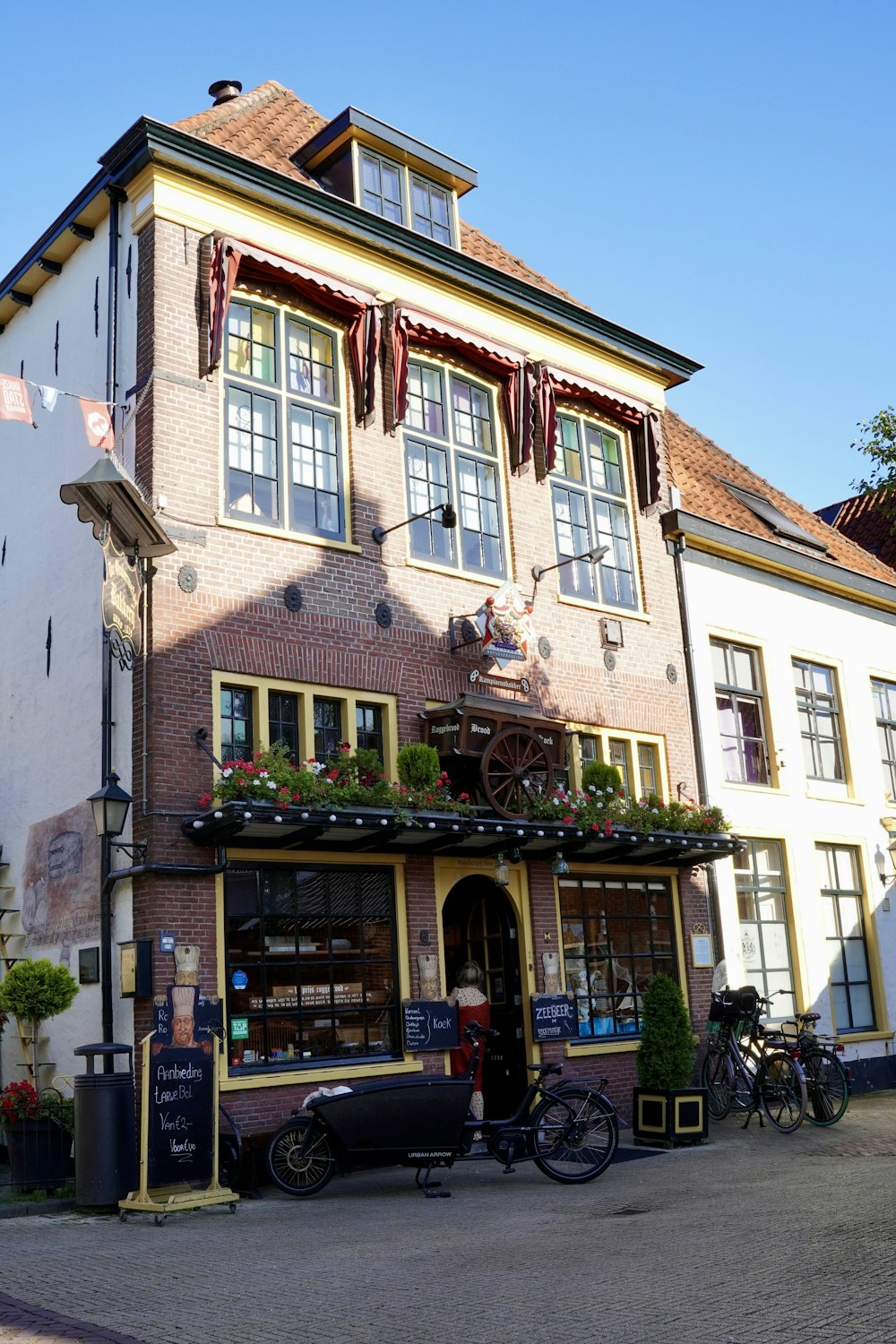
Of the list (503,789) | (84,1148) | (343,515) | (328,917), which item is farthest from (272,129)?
(84,1148)

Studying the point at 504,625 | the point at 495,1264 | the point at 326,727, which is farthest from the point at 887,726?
the point at 495,1264

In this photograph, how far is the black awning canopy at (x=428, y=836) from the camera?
11031mm

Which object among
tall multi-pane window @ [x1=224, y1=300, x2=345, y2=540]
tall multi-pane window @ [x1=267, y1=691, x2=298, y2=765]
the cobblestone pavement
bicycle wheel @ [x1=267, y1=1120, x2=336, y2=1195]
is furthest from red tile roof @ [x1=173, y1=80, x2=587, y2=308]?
the cobblestone pavement

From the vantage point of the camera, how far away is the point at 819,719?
1936 centimetres

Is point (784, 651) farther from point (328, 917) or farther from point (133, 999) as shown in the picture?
point (133, 999)

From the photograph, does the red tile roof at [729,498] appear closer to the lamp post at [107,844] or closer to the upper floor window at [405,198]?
the upper floor window at [405,198]

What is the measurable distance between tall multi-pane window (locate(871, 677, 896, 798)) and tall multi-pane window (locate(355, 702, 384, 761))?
34.0ft

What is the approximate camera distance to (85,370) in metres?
13.7

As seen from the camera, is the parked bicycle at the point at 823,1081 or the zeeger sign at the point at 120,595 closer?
the zeeger sign at the point at 120,595

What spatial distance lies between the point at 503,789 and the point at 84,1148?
5.42 m

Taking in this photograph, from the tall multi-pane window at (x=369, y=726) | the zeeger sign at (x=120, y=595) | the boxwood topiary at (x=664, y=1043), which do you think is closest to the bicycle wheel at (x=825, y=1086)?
the boxwood topiary at (x=664, y=1043)

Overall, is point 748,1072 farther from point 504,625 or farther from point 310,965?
point 504,625

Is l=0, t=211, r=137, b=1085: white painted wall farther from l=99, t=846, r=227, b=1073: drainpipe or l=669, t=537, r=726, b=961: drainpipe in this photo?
l=669, t=537, r=726, b=961: drainpipe

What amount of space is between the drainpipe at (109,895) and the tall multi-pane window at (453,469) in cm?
457
